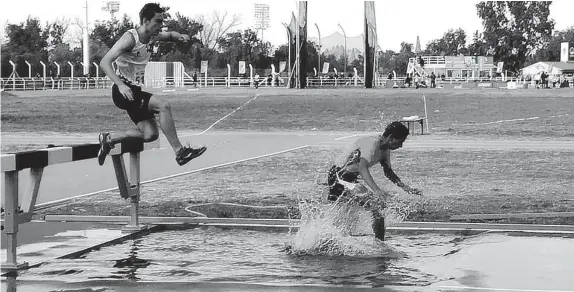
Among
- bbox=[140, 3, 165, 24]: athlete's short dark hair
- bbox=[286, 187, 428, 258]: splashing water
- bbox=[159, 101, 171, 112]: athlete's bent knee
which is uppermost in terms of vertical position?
bbox=[140, 3, 165, 24]: athlete's short dark hair

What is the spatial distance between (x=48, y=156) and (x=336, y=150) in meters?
15.7

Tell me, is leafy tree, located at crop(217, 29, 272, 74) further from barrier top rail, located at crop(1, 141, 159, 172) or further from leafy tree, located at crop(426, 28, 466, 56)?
barrier top rail, located at crop(1, 141, 159, 172)

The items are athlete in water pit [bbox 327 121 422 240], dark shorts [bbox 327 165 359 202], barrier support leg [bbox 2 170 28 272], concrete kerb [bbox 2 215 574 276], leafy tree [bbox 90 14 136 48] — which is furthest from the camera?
leafy tree [bbox 90 14 136 48]

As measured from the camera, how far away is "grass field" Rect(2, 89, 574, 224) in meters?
13.4

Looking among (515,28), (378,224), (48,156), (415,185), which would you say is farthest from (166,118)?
(515,28)

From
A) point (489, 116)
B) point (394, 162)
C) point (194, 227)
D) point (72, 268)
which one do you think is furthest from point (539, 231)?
point (489, 116)

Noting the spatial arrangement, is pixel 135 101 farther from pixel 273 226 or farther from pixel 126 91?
pixel 273 226

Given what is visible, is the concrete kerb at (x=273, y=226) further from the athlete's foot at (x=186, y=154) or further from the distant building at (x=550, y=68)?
the distant building at (x=550, y=68)

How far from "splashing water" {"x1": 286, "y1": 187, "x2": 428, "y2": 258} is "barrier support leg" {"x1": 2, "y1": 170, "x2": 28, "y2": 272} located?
2510 mm

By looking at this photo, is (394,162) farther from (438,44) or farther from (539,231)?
(438,44)

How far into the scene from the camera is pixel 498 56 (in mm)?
97562

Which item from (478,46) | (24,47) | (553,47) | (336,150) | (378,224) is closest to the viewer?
(378,224)

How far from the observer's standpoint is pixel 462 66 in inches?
3755

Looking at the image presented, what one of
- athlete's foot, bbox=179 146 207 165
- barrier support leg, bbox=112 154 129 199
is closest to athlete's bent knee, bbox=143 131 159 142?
athlete's foot, bbox=179 146 207 165
